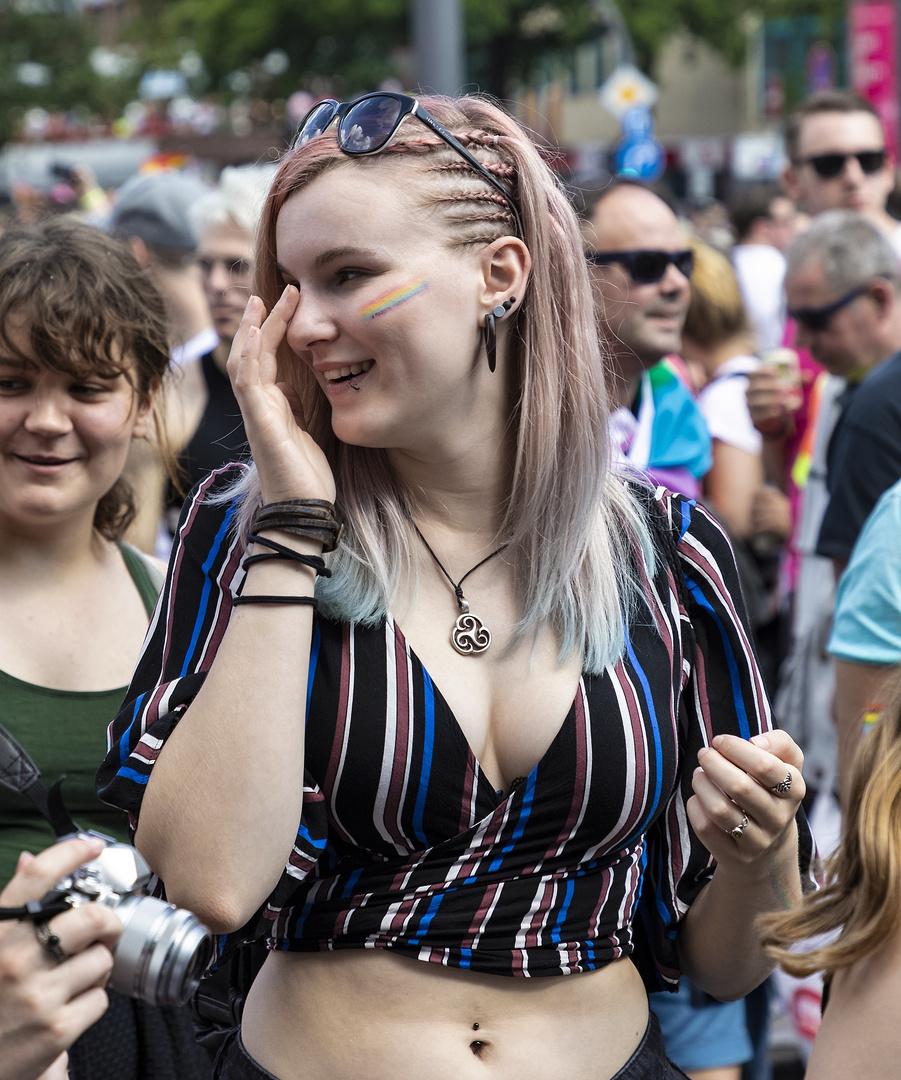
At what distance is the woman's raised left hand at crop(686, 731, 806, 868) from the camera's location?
176 centimetres

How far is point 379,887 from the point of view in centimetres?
183

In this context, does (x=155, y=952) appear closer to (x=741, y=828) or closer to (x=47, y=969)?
(x=47, y=969)

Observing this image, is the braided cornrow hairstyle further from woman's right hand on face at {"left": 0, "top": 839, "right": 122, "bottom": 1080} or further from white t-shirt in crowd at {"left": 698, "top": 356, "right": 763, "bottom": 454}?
white t-shirt in crowd at {"left": 698, "top": 356, "right": 763, "bottom": 454}

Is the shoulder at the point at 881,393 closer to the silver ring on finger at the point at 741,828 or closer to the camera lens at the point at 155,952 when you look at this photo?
the silver ring on finger at the point at 741,828

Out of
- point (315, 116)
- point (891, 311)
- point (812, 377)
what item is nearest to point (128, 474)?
point (315, 116)

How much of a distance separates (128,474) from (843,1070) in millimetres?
2098

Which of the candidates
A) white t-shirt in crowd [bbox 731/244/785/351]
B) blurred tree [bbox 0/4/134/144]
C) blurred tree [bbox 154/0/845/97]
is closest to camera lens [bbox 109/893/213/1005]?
white t-shirt in crowd [bbox 731/244/785/351]

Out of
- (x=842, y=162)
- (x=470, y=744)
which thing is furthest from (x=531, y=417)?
(x=842, y=162)

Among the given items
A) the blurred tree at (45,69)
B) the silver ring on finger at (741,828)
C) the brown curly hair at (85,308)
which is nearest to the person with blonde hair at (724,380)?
the brown curly hair at (85,308)

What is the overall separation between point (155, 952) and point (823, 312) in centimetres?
352

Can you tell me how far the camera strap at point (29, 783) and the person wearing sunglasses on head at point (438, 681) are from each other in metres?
0.16

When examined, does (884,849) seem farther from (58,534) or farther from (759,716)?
(58,534)

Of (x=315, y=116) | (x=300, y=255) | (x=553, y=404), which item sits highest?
(x=315, y=116)

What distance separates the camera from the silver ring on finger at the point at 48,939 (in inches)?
55.8
